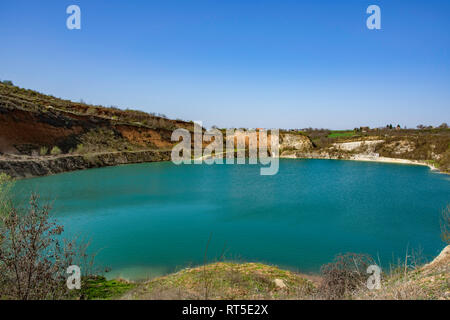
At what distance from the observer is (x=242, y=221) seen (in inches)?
511

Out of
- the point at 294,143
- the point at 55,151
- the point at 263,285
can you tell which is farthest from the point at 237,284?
the point at 294,143

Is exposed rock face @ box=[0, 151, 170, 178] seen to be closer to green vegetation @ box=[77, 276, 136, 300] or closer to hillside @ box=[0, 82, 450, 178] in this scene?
hillside @ box=[0, 82, 450, 178]

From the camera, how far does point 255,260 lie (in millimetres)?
9133

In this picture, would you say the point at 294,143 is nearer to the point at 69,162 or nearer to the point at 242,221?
the point at 69,162

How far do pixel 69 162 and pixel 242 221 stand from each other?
24.8m

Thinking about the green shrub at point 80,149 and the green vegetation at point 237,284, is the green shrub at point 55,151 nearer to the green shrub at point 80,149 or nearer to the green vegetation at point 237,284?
the green shrub at point 80,149

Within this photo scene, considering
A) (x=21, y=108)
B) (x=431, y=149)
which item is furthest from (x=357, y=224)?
(x=431, y=149)

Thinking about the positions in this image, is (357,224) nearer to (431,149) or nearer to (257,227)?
(257,227)

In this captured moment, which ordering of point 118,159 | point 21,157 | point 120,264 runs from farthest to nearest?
point 118,159
point 21,157
point 120,264

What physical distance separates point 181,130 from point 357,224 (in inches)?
1925

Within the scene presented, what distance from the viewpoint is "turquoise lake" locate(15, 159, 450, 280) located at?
9.47m

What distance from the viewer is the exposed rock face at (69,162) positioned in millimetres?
23752

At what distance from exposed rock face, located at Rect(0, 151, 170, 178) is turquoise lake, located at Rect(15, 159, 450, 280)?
2355mm
